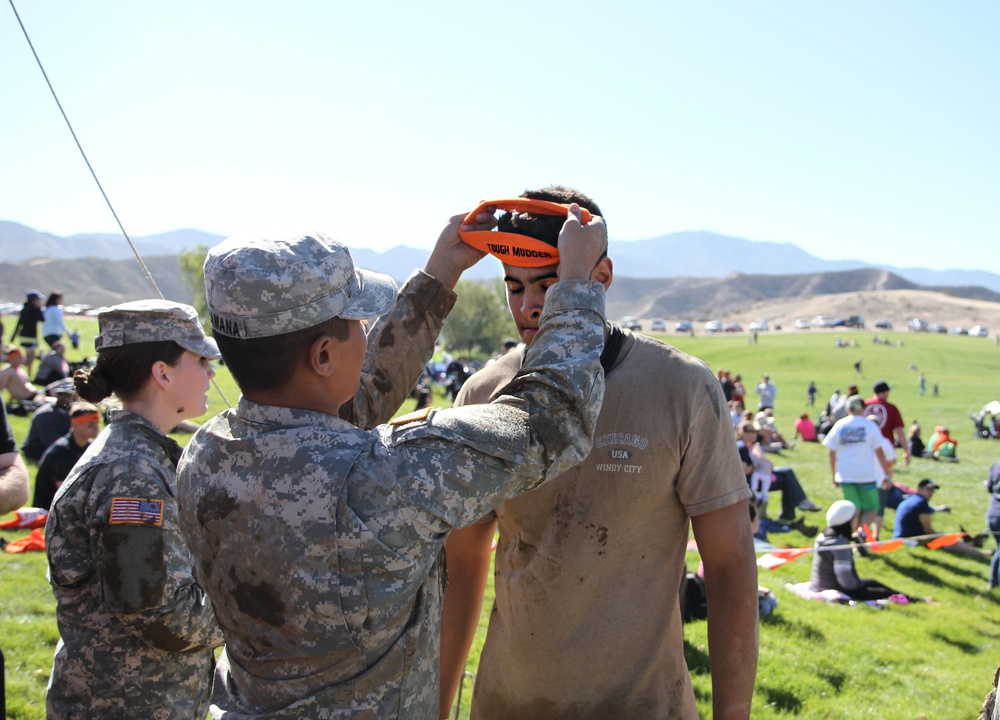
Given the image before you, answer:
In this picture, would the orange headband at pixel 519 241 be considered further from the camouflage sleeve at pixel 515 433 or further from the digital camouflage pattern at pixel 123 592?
the digital camouflage pattern at pixel 123 592

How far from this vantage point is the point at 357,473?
5.38 feet

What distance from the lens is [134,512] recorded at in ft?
8.59

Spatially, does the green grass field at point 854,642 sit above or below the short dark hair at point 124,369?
below

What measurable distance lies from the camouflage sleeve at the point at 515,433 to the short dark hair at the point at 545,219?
594 mm

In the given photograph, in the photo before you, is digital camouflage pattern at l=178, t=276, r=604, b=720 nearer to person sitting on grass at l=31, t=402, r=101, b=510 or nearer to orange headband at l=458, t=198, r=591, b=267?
orange headband at l=458, t=198, r=591, b=267

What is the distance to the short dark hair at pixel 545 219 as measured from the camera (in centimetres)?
244

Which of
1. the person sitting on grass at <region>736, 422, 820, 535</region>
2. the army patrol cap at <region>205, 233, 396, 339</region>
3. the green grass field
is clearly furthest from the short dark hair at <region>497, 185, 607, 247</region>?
the person sitting on grass at <region>736, 422, 820, 535</region>

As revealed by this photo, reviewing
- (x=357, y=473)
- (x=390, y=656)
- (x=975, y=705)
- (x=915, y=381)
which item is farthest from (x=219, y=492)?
(x=915, y=381)

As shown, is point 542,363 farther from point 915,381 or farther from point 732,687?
point 915,381

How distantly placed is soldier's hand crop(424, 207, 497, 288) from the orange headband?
0.04 m

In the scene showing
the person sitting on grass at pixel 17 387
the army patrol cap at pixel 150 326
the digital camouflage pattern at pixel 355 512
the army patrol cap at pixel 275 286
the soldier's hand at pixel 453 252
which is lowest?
the person sitting on grass at pixel 17 387

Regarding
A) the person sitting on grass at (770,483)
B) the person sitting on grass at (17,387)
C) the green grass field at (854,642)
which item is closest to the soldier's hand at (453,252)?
the green grass field at (854,642)

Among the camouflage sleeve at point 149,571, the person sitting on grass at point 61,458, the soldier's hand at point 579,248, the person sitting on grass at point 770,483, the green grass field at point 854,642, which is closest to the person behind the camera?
the soldier's hand at point 579,248

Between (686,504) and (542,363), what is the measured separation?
0.97 metres
